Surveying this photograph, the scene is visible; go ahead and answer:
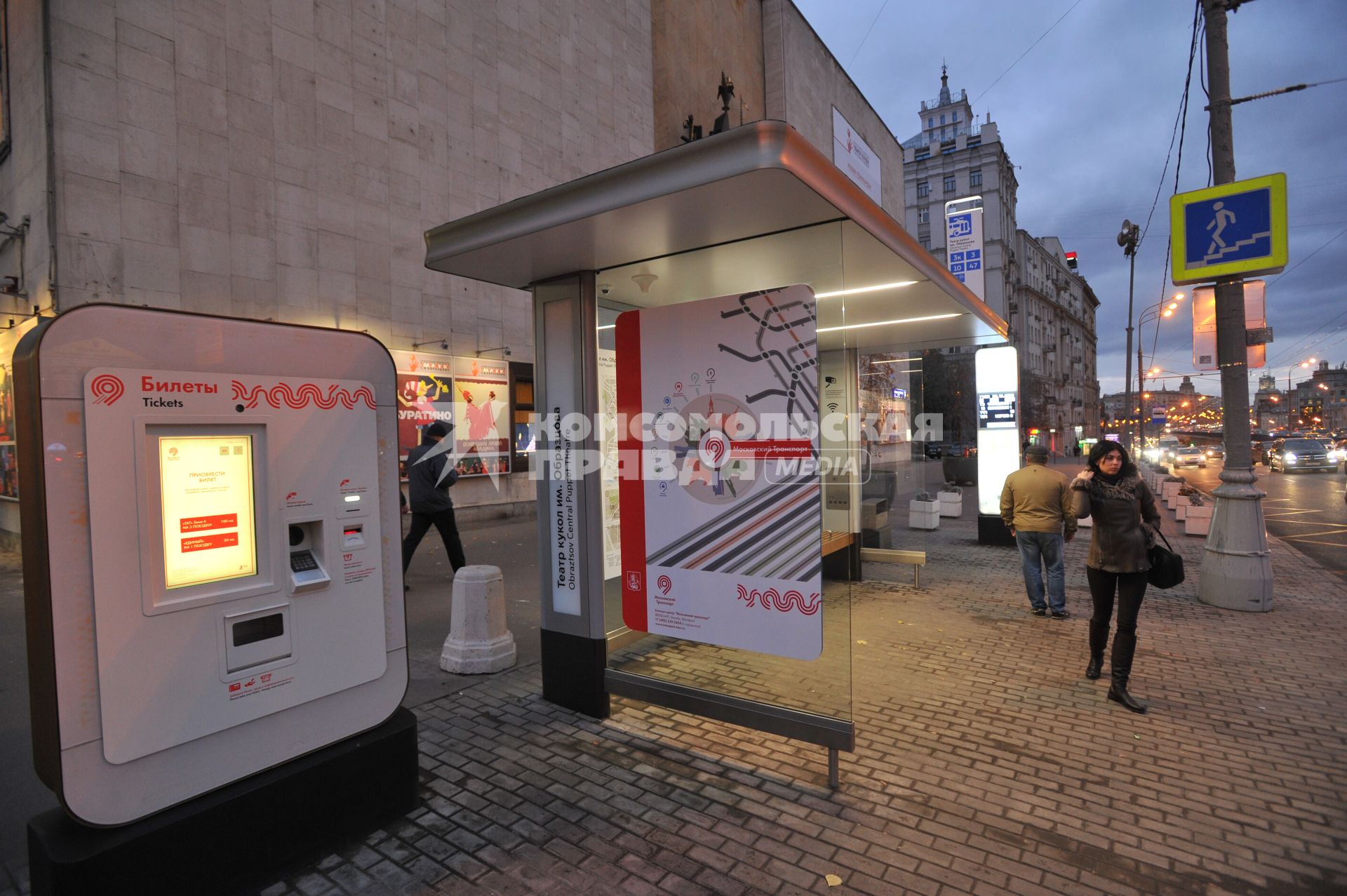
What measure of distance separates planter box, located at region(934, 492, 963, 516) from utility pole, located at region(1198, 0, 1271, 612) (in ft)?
25.7

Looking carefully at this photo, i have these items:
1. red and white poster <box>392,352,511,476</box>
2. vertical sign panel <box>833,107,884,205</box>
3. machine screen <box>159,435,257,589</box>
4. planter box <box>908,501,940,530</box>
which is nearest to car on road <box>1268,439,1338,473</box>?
vertical sign panel <box>833,107,884,205</box>

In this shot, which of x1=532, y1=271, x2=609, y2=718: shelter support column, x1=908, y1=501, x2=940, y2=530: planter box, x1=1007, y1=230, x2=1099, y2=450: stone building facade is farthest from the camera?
x1=1007, y1=230, x2=1099, y2=450: stone building facade

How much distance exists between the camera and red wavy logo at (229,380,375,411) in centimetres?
281

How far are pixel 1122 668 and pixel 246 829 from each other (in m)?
5.21

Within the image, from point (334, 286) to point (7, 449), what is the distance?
6183mm

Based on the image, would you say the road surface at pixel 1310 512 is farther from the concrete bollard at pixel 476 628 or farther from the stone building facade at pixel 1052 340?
the stone building facade at pixel 1052 340

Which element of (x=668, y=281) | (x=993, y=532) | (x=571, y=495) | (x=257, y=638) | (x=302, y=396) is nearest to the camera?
(x=257, y=638)

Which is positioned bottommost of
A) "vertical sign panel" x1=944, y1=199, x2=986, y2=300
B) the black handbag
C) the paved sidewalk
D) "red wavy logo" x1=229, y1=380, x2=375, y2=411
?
the paved sidewalk

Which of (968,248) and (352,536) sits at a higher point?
(968,248)

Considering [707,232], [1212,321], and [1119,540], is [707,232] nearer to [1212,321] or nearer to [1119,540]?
[1119,540]

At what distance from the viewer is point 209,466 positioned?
9.01ft

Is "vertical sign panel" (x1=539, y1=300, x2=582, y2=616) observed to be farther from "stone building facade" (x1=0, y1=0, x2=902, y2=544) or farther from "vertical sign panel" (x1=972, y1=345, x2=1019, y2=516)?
"vertical sign panel" (x1=972, y1=345, x2=1019, y2=516)

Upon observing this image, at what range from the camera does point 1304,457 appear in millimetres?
27094

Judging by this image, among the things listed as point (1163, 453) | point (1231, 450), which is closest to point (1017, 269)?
point (1163, 453)
